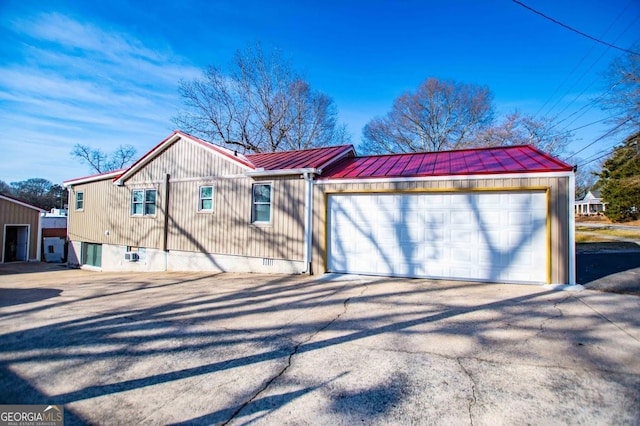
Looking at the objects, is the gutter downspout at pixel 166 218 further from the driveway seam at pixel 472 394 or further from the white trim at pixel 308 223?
the driveway seam at pixel 472 394

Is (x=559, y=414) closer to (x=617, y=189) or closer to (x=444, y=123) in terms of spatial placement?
(x=444, y=123)

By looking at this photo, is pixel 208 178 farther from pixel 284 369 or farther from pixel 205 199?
pixel 284 369

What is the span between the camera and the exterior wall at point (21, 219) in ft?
66.9

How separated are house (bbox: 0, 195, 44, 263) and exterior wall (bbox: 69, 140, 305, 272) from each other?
10869 millimetres

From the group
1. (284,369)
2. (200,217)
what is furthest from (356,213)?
(200,217)

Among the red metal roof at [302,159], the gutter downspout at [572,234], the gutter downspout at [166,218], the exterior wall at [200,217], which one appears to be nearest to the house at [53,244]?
the exterior wall at [200,217]

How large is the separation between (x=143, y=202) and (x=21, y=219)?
14.9m

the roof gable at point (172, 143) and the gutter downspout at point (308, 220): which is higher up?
the roof gable at point (172, 143)

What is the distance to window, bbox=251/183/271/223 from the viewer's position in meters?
10.0

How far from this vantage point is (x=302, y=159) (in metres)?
10.8

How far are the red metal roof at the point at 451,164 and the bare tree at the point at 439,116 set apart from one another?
18.0 meters

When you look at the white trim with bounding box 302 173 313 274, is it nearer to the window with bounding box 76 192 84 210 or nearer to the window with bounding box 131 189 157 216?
the window with bounding box 131 189 157 216

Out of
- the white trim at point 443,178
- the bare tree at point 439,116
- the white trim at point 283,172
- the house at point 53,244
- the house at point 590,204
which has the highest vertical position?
the bare tree at point 439,116

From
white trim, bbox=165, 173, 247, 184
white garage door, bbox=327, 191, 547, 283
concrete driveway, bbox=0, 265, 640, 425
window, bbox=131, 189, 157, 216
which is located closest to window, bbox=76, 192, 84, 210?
window, bbox=131, 189, 157, 216
